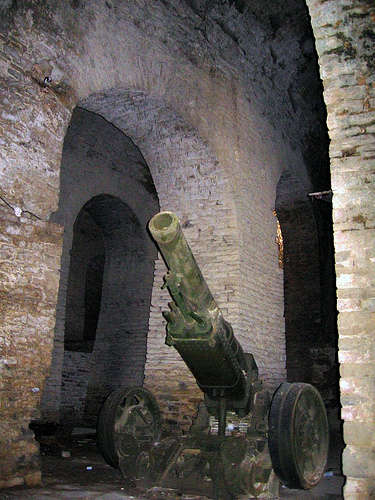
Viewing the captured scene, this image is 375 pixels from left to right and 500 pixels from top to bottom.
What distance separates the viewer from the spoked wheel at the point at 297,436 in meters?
4.66

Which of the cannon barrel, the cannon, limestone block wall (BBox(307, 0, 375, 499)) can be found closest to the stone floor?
the cannon

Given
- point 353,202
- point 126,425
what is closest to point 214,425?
point 126,425

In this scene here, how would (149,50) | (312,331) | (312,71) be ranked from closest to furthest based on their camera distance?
(149,50), (312,71), (312,331)

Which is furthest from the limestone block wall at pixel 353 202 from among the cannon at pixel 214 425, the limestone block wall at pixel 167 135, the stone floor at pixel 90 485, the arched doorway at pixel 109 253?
the arched doorway at pixel 109 253

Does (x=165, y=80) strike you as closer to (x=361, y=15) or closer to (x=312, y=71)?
(x=361, y=15)

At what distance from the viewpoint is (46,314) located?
5.09 meters

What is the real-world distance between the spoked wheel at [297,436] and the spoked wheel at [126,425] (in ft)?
4.81

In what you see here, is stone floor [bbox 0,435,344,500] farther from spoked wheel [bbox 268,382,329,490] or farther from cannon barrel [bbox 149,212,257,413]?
cannon barrel [bbox 149,212,257,413]

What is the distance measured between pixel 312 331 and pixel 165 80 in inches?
297

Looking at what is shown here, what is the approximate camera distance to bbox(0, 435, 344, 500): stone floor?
459 centimetres

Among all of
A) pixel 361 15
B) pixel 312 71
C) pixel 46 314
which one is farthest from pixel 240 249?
pixel 312 71

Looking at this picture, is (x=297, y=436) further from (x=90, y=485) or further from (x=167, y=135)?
(x=167, y=135)

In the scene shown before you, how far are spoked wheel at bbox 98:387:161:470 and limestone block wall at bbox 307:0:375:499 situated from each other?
2.67 m

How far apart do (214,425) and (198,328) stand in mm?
1439
